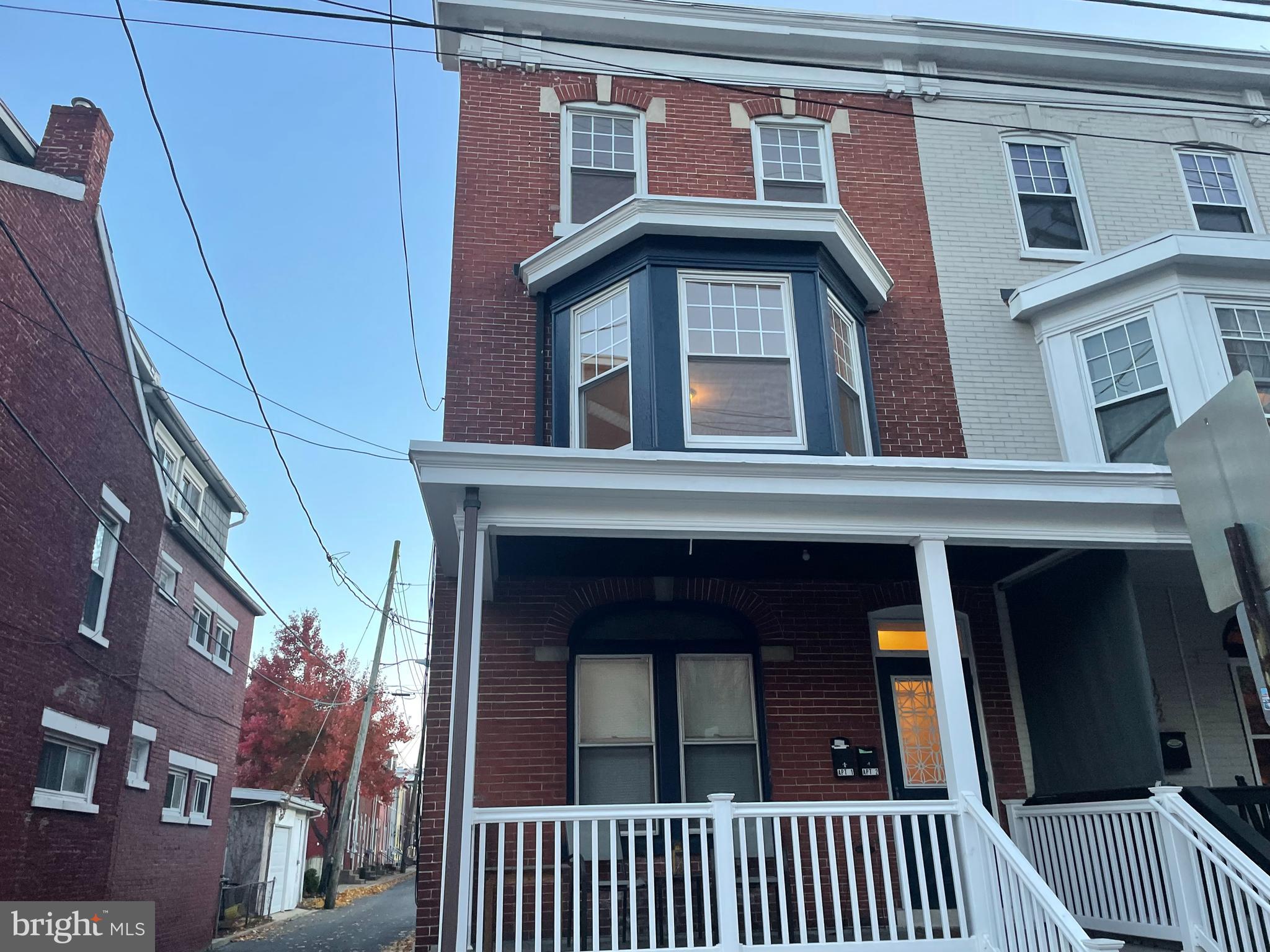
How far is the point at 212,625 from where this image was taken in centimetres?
1964

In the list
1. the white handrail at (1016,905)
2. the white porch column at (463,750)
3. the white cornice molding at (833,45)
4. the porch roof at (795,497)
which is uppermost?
the white cornice molding at (833,45)

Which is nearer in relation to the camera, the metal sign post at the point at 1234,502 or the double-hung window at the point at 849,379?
the metal sign post at the point at 1234,502

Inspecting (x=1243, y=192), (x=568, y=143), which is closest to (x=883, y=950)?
(x=568, y=143)

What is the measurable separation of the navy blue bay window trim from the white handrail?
11.2ft

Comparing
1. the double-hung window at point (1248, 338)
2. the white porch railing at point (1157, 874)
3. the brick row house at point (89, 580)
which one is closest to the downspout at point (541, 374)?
the white porch railing at point (1157, 874)

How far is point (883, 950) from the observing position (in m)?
5.75

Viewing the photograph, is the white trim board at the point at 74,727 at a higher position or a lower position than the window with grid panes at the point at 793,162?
lower

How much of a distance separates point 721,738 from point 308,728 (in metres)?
26.9

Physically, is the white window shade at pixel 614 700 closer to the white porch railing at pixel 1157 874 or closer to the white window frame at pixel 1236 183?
the white porch railing at pixel 1157 874

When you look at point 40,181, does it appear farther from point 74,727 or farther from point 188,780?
point 188,780

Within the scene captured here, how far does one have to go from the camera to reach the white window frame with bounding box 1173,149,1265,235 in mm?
11359

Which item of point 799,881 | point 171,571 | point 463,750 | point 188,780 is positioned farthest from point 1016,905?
point 188,780

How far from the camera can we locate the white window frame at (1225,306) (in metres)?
9.12

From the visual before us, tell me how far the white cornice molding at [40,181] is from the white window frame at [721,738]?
9798mm
